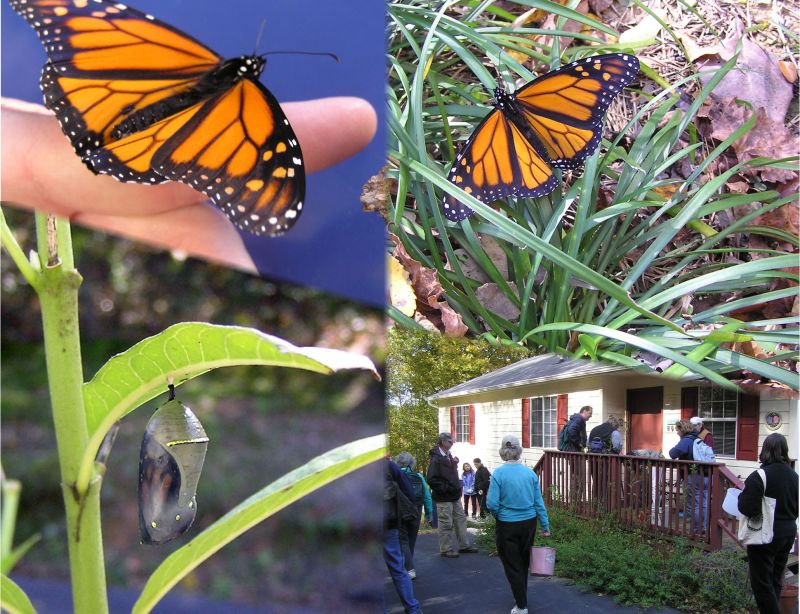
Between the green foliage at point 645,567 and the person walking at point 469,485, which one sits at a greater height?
the person walking at point 469,485

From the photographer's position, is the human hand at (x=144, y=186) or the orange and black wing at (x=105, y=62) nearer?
the orange and black wing at (x=105, y=62)

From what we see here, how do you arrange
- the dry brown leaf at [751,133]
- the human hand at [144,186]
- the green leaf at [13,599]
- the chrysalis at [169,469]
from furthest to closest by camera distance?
the dry brown leaf at [751,133] < the human hand at [144,186] < the chrysalis at [169,469] < the green leaf at [13,599]

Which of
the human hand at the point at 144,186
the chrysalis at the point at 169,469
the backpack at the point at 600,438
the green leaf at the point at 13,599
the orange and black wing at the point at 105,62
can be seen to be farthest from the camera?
the backpack at the point at 600,438

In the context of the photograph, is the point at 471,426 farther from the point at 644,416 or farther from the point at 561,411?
the point at 644,416

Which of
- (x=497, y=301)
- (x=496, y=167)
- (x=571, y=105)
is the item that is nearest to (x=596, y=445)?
(x=497, y=301)

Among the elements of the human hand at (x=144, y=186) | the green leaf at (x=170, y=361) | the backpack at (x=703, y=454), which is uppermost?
the human hand at (x=144, y=186)

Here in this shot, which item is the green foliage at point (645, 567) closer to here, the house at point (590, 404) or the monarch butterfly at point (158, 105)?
the house at point (590, 404)

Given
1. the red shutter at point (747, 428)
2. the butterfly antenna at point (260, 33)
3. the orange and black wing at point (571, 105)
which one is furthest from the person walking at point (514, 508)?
the butterfly antenna at point (260, 33)
